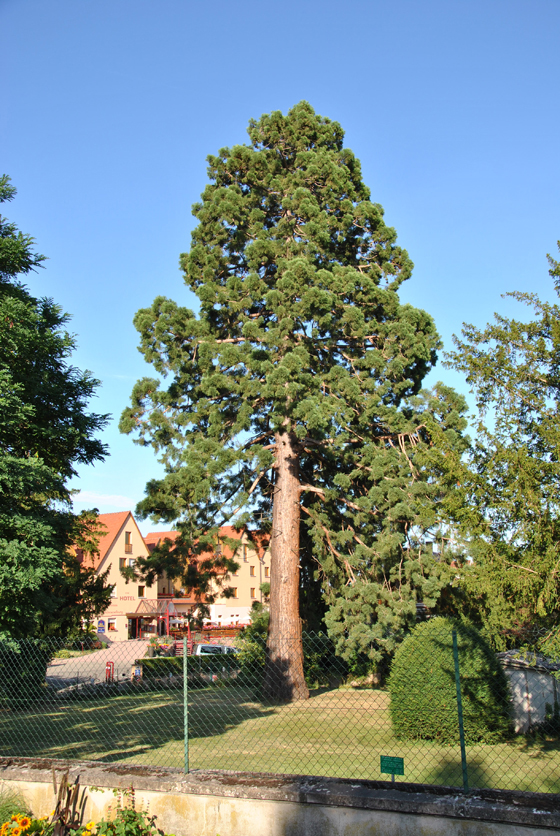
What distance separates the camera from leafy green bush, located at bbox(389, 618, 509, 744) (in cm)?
957

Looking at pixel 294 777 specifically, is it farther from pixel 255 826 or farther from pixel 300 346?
pixel 300 346

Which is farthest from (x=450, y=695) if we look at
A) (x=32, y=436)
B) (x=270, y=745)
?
(x=32, y=436)

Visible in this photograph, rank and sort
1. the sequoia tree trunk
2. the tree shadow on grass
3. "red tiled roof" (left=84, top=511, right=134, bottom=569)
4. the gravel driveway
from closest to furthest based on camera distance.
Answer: the tree shadow on grass, the sequoia tree trunk, the gravel driveway, "red tiled roof" (left=84, top=511, right=134, bottom=569)

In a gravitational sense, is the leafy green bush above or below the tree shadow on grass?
above

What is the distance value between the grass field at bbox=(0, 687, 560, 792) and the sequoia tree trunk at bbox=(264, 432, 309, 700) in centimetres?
60

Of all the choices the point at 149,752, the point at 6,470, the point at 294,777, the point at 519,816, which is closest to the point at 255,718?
the point at 149,752

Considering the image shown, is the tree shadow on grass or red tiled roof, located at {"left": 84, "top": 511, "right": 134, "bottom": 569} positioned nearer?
the tree shadow on grass

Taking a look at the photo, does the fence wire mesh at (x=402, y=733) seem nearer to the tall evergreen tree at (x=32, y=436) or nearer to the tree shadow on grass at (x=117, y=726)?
the tree shadow on grass at (x=117, y=726)

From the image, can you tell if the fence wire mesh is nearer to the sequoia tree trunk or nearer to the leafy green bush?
the leafy green bush

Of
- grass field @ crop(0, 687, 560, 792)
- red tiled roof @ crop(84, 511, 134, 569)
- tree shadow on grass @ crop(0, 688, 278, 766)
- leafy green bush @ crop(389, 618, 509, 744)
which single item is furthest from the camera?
red tiled roof @ crop(84, 511, 134, 569)

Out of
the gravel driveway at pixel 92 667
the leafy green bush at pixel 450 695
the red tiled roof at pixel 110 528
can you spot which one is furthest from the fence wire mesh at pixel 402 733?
the red tiled roof at pixel 110 528

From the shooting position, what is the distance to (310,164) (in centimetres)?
1933

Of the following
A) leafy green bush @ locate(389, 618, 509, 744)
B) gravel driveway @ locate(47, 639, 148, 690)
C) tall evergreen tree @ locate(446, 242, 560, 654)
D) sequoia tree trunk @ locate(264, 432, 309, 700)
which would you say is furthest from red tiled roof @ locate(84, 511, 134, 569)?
tall evergreen tree @ locate(446, 242, 560, 654)

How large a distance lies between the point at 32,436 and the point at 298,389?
241 inches
